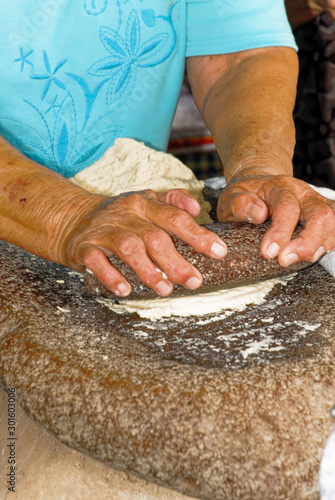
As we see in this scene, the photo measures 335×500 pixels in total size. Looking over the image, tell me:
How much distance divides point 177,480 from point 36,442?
0.91 feet

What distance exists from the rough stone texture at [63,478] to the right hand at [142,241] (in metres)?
0.29

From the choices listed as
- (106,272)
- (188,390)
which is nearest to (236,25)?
(106,272)

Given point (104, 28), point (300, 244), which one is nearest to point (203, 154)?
point (104, 28)

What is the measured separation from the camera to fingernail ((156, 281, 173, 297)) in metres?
0.93

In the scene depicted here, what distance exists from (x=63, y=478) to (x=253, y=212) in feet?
1.99

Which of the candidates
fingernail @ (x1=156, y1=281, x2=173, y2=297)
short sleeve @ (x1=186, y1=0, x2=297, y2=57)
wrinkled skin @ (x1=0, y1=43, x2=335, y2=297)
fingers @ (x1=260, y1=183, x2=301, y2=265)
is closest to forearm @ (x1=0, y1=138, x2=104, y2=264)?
wrinkled skin @ (x1=0, y1=43, x2=335, y2=297)

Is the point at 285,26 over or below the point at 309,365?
over

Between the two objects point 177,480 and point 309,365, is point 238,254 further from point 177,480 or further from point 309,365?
point 177,480

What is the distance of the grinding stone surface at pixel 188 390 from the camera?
0.71 metres

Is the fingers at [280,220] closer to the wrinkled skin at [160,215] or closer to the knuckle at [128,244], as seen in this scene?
the wrinkled skin at [160,215]

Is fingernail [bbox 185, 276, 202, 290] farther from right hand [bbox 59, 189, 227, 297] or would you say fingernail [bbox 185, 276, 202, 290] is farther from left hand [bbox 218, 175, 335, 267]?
left hand [bbox 218, 175, 335, 267]

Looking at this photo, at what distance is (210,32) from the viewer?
1.69 metres

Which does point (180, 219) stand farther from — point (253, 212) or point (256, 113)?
point (256, 113)

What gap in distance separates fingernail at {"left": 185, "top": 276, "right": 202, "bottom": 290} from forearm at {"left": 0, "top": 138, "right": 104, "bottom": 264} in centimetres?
27
